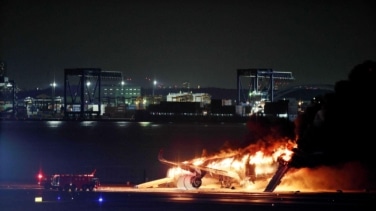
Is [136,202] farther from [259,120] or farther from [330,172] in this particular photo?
[259,120]

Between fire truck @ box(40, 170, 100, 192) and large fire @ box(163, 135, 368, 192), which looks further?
large fire @ box(163, 135, 368, 192)

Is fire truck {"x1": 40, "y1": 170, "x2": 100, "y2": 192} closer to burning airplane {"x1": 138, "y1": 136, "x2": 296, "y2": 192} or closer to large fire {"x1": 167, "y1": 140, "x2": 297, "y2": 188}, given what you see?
burning airplane {"x1": 138, "y1": 136, "x2": 296, "y2": 192}

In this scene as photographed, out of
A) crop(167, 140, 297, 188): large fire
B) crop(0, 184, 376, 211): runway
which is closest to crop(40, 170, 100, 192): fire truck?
crop(0, 184, 376, 211): runway

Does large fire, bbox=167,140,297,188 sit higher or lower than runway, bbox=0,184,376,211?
higher

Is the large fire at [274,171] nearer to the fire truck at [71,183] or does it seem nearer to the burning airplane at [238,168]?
the burning airplane at [238,168]

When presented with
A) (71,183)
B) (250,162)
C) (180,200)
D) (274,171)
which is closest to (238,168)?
(250,162)

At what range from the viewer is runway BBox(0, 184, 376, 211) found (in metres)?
35.9

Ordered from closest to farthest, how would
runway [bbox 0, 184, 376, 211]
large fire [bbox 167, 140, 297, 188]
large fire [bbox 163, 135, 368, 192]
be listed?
runway [bbox 0, 184, 376, 211]
large fire [bbox 163, 135, 368, 192]
large fire [bbox 167, 140, 297, 188]

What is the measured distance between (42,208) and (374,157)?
25.5 meters

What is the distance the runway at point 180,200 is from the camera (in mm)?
35906

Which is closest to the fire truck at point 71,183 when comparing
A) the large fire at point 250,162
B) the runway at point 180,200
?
the runway at point 180,200

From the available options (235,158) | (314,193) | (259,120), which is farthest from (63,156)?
(314,193)

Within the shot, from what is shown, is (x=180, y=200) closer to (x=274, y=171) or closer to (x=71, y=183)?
(x=71, y=183)

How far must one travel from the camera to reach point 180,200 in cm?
3859
